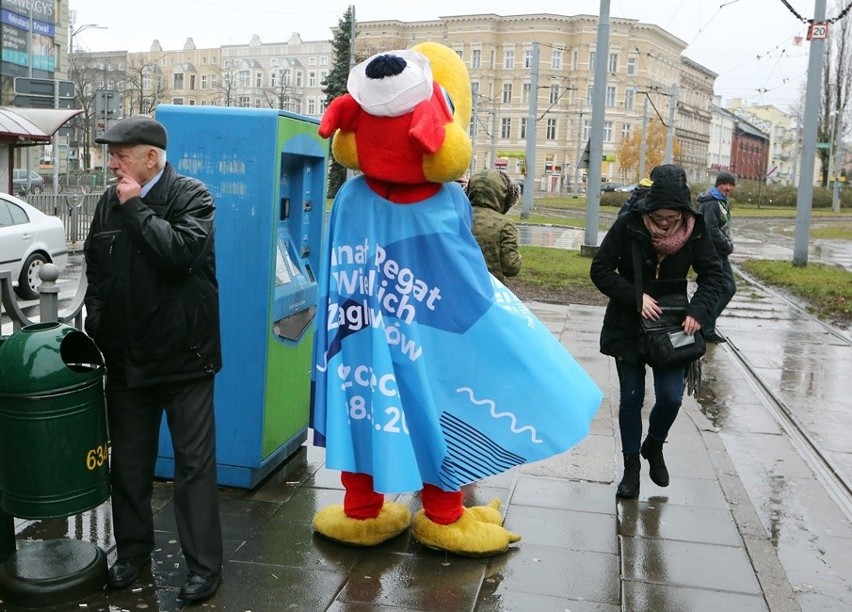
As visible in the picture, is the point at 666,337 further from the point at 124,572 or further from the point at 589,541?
the point at 124,572

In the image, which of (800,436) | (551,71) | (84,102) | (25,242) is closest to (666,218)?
(800,436)

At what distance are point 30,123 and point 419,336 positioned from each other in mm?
19968

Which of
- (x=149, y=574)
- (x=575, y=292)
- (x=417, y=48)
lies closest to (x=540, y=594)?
(x=149, y=574)

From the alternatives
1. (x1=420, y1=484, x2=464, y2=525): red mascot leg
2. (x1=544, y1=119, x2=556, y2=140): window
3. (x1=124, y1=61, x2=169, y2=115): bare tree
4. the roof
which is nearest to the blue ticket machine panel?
(x1=420, y1=484, x2=464, y2=525): red mascot leg

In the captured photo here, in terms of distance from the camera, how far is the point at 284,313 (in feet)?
15.5

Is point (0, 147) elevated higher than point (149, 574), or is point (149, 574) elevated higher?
point (0, 147)

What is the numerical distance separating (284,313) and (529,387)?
149 centimetres

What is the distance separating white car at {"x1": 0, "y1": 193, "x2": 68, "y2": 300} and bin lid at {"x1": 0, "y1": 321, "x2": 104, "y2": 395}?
9.94 metres

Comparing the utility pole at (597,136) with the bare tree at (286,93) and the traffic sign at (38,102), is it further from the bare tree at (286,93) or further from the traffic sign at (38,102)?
the bare tree at (286,93)

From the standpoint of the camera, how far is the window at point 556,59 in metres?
89.8

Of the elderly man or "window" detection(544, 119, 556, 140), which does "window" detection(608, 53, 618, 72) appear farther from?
the elderly man

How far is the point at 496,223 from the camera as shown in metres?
5.36

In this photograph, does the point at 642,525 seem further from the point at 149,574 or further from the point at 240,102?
the point at 240,102

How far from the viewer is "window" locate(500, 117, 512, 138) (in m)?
90.6
